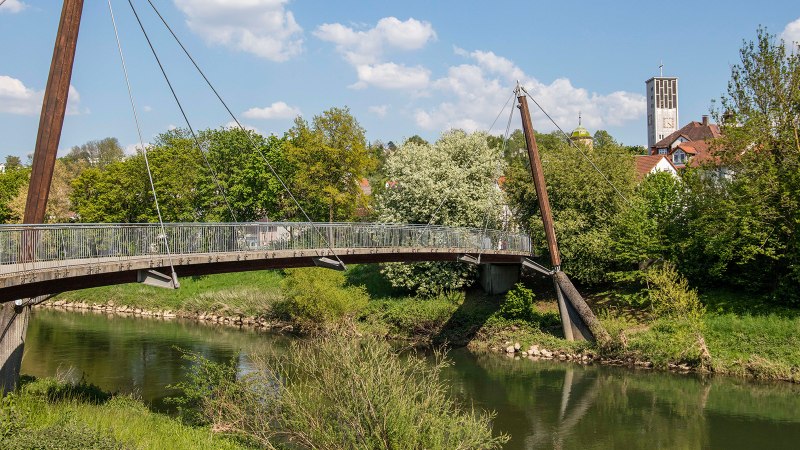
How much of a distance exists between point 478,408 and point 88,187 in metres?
43.6

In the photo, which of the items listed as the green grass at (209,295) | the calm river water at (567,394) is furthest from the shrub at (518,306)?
the green grass at (209,295)

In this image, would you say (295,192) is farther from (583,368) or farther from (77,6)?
(77,6)

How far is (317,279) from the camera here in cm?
3384

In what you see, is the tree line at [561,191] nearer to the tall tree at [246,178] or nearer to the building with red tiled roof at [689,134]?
the tall tree at [246,178]

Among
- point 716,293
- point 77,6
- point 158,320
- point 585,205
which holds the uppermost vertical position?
point 77,6

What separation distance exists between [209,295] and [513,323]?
65.8 ft

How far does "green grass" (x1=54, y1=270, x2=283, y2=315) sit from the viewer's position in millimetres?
39188

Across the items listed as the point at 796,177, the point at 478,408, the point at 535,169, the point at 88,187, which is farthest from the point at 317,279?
the point at 88,187

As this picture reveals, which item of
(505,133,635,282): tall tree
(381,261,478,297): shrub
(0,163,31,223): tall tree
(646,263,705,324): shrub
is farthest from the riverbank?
(0,163,31,223): tall tree

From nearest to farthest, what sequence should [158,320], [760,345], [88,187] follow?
[760,345], [158,320], [88,187]

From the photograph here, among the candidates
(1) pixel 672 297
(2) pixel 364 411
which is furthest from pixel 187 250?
(1) pixel 672 297

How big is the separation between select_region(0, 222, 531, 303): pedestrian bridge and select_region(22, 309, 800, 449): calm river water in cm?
317

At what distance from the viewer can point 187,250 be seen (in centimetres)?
2030

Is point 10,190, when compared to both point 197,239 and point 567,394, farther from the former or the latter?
point 567,394
